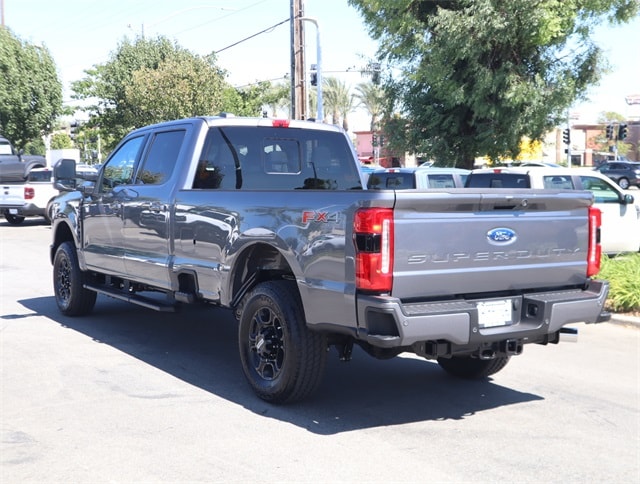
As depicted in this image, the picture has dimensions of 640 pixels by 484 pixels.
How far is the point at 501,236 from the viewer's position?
5289 millimetres

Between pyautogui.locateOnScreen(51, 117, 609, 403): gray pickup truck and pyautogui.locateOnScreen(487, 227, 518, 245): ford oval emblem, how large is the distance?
0.04 ft

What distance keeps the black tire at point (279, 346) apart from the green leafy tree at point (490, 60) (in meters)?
9.91

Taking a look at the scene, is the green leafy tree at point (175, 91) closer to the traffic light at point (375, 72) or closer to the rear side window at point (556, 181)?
the traffic light at point (375, 72)

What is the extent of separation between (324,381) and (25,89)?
31377mm

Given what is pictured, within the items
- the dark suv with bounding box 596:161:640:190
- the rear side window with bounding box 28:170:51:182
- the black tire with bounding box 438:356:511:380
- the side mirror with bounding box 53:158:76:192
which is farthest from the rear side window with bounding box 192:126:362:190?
Answer: the dark suv with bounding box 596:161:640:190

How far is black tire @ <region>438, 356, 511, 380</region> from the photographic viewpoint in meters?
6.55

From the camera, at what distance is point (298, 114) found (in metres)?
24.6

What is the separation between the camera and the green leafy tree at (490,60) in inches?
562

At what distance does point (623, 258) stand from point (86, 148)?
249 ft

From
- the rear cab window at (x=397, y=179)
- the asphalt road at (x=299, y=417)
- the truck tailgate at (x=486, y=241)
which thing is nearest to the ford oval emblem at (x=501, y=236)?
the truck tailgate at (x=486, y=241)

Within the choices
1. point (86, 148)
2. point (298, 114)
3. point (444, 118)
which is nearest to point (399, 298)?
point (444, 118)

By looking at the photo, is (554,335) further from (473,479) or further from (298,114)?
(298,114)

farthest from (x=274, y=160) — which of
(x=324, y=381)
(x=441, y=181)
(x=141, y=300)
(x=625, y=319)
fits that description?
(x=441, y=181)

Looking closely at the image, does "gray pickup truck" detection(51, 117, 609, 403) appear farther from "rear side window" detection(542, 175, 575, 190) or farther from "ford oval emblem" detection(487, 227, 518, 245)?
"rear side window" detection(542, 175, 575, 190)
